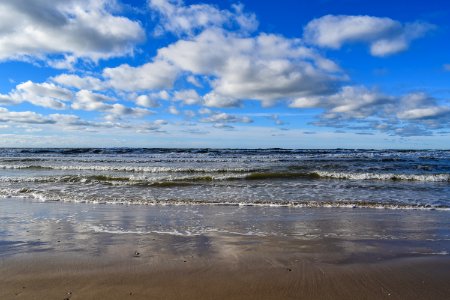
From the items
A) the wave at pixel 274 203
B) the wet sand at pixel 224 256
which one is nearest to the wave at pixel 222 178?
the wave at pixel 274 203

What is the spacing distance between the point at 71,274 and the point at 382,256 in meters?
4.66

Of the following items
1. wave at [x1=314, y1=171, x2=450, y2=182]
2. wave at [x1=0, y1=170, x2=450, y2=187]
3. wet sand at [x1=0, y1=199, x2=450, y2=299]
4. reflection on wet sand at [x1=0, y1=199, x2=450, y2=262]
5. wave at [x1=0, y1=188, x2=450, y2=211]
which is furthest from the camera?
wave at [x1=314, y1=171, x2=450, y2=182]

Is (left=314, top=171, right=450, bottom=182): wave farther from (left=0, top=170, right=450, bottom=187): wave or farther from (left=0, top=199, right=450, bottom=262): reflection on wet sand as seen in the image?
(left=0, top=199, right=450, bottom=262): reflection on wet sand

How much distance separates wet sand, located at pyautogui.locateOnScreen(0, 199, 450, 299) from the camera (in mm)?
4363

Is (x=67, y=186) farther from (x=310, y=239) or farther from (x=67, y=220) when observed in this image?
(x=310, y=239)

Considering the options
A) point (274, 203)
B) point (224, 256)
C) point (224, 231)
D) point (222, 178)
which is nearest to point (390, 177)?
point (222, 178)

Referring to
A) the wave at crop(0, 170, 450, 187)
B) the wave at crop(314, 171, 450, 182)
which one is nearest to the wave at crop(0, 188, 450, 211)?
the wave at crop(0, 170, 450, 187)

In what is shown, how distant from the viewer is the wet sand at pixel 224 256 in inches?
172

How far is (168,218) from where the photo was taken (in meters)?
9.16

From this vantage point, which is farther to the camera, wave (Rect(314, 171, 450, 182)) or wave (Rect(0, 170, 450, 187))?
wave (Rect(314, 171, 450, 182))

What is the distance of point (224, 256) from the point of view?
574 cm

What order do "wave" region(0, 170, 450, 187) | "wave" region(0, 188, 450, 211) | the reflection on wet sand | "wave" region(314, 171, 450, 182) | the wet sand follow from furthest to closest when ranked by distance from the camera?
"wave" region(314, 171, 450, 182) → "wave" region(0, 170, 450, 187) → "wave" region(0, 188, 450, 211) → the reflection on wet sand → the wet sand

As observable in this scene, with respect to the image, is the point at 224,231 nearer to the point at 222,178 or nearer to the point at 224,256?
the point at 224,256

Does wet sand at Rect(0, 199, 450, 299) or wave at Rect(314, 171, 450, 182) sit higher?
wave at Rect(314, 171, 450, 182)
